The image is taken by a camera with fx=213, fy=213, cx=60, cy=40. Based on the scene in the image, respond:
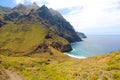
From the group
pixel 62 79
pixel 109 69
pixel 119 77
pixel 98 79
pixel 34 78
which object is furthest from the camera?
pixel 34 78

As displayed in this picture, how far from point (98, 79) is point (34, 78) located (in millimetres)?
22017

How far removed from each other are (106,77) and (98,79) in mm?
1365

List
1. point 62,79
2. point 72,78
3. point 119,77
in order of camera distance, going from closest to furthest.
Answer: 1. point 119,77
2. point 72,78
3. point 62,79

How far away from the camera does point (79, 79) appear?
3177 cm

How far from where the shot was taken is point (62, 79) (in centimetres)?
3681

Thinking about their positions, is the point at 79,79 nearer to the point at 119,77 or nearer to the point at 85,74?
the point at 85,74

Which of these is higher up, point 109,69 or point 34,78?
point 109,69

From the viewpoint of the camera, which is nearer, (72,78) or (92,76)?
(92,76)

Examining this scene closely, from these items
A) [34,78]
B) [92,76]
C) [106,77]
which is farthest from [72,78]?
[34,78]

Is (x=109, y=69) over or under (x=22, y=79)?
over

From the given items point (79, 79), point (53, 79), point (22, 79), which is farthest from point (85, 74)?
point (22, 79)

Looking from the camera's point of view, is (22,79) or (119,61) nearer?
(119,61)

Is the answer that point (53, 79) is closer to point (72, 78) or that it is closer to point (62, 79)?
point (62, 79)

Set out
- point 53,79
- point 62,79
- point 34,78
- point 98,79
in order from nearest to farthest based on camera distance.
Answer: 1. point 98,79
2. point 62,79
3. point 53,79
4. point 34,78
